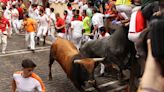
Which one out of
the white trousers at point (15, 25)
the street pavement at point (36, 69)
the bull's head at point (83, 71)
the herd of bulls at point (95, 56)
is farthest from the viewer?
the white trousers at point (15, 25)

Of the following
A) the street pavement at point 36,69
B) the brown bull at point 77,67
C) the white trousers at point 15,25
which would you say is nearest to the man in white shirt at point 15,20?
the white trousers at point 15,25

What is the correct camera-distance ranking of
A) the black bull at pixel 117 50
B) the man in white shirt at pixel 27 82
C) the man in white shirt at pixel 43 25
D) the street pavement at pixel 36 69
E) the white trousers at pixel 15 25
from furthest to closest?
the white trousers at pixel 15 25, the man in white shirt at pixel 43 25, the street pavement at pixel 36 69, the black bull at pixel 117 50, the man in white shirt at pixel 27 82

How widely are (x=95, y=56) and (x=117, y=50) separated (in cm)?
151

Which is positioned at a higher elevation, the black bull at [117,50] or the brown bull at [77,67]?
the black bull at [117,50]

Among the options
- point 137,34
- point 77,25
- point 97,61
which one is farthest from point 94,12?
point 137,34

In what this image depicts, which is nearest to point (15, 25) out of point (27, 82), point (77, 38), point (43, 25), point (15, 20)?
point (15, 20)

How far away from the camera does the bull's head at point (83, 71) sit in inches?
390

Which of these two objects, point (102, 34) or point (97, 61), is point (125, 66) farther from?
point (102, 34)

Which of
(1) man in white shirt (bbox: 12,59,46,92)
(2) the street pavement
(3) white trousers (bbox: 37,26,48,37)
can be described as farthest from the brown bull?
(3) white trousers (bbox: 37,26,48,37)

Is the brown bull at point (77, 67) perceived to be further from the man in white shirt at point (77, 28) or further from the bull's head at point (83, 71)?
the man in white shirt at point (77, 28)

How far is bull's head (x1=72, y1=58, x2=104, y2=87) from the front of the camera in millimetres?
9906

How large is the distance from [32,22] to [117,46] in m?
7.15

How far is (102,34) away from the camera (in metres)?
12.6

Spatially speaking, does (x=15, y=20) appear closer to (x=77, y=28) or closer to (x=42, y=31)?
(x=42, y=31)
